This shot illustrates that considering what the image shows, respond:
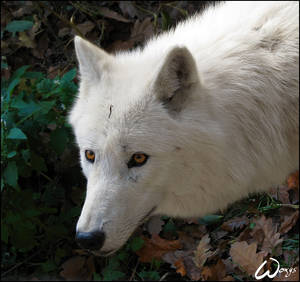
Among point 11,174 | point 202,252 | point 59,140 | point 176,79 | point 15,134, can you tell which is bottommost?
point 202,252

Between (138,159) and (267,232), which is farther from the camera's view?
(267,232)

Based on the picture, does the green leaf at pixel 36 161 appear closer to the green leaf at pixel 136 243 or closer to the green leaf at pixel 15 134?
the green leaf at pixel 15 134

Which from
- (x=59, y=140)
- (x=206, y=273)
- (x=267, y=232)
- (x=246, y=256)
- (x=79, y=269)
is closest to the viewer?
(x=246, y=256)

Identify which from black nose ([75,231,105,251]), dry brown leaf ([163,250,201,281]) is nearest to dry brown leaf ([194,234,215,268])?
dry brown leaf ([163,250,201,281])

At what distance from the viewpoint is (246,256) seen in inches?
145

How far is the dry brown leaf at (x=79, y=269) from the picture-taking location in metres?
5.08

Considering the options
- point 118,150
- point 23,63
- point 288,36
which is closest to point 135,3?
point 23,63

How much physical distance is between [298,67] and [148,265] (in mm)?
2888

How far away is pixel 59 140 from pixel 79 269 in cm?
171

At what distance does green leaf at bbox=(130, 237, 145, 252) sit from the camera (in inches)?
185

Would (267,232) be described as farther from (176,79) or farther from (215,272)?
(176,79)

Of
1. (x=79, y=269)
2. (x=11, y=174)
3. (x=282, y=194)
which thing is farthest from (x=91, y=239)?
(x=79, y=269)

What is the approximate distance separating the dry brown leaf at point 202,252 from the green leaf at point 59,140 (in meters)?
1.68

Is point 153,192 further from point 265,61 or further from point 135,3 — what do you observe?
point 135,3
